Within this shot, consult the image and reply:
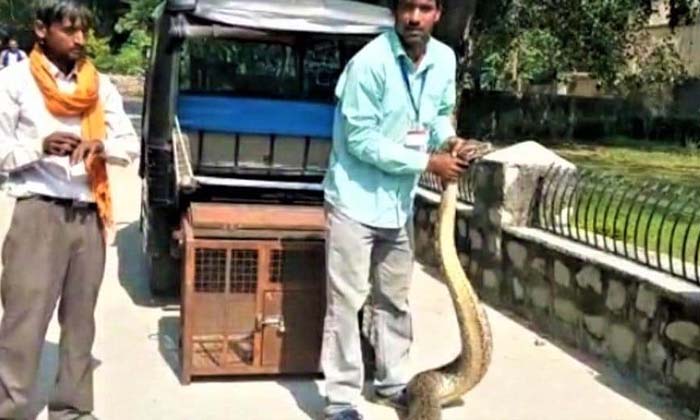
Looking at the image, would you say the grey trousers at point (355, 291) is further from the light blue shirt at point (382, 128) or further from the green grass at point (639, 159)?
the green grass at point (639, 159)

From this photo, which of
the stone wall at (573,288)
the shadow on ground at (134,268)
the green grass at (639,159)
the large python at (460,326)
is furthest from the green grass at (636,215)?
the green grass at (639,159)

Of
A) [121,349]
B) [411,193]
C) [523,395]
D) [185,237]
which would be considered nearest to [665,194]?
[523,395]

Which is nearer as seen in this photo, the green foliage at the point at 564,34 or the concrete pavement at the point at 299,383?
the concrete pavement at the point at 299,383

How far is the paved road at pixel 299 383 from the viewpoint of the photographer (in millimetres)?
5082

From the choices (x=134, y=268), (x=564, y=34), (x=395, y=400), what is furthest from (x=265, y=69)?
(x=564, y=34)

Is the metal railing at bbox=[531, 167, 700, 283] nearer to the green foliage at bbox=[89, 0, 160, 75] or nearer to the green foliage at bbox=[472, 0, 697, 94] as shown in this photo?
the green foliage at bbox=[472, 0, 697, 94]

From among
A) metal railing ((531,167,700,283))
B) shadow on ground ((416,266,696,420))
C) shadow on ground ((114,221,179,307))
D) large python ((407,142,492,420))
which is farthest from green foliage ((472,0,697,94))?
large python ((407,142,492,420))

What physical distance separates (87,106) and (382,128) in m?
1.27

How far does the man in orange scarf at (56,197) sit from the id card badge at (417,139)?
3.98 ft

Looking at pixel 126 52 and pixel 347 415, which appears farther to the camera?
pixel 126 52

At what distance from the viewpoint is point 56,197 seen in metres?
4.28

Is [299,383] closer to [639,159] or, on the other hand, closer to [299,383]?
[299,383]

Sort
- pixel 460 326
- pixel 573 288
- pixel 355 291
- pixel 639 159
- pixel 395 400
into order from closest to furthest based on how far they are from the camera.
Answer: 1. pixel 355 291
2. pixel 460 326
3. pixel 395 400
4. pixel 573 288
5. pixel 639 159

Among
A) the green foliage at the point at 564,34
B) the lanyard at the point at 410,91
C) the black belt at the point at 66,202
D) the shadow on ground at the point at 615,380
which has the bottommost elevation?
the shadow on ground at the point at 615,380
